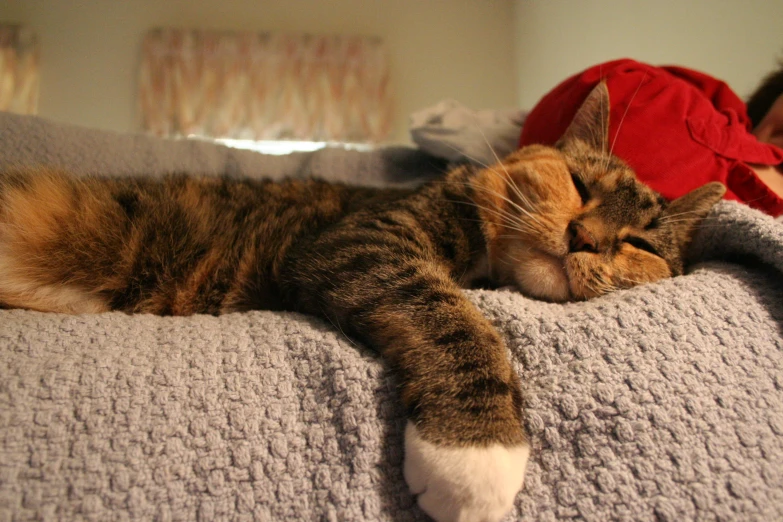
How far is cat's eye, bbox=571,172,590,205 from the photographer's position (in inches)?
37.2

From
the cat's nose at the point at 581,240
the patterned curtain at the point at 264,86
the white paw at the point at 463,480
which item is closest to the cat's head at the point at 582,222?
the cat's nose at the point at 581,240

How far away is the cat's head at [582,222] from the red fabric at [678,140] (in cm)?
7

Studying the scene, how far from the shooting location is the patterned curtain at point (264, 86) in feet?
12.0

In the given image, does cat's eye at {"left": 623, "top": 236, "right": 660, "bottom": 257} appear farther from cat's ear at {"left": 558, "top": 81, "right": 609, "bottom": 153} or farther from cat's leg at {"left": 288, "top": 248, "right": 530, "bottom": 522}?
cat's leg at {"left": 288, "top": 248, "right": 530, "bottom": 522}

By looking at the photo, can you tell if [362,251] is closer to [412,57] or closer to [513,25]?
[412,57]

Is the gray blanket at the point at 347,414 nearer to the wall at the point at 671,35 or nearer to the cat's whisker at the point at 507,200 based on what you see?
the cat's whisker at the point at 507,200

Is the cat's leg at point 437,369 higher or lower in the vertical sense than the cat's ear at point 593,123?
lower

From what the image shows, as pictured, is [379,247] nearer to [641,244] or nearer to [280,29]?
[641,244]

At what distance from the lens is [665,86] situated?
1.10 metres

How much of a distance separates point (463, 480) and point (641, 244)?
2.18 ft

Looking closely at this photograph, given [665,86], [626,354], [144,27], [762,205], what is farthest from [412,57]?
[626,354]

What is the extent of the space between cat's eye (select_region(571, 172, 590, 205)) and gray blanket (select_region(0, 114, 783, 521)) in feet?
0.93

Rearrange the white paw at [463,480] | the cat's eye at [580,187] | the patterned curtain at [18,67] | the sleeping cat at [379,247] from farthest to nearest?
1. the patterned curtain at [18,67]
2. the cat's eye at [580,187]
3. the sleeping cat at [379,247]
4. the white paw at [463,480]

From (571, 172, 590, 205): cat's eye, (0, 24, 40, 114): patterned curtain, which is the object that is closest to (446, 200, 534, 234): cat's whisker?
(571, 172, 590, 205): cat's eye
